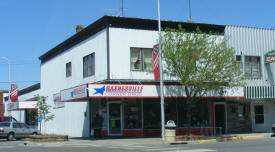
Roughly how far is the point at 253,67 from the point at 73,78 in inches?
602

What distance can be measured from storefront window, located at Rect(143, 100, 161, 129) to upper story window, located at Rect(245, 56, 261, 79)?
28.0ft

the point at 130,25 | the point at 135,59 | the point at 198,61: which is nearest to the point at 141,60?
the point at 135,59

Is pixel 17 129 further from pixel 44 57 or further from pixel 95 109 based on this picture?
pixel 44 57

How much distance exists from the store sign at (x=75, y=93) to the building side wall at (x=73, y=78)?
232 cm

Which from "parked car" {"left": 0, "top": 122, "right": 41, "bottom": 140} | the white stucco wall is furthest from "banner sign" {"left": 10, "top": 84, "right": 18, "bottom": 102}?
the white stucco wall

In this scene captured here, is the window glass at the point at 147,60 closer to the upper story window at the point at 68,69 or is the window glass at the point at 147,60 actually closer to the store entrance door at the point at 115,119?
→ the store entrance door at the point at 115,119

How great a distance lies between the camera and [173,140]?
2323 centimetres

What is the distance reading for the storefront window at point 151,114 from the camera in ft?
92.4

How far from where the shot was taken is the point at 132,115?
1105 inches

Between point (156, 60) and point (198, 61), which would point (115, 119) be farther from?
point (198, 61)

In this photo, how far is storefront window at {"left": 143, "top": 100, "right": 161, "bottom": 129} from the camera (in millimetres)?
28158

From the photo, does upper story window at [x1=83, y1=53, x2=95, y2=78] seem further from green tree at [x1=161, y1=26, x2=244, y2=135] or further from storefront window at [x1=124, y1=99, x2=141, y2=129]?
green tree at [x1=161, y1=26, x2=244, y2=135]

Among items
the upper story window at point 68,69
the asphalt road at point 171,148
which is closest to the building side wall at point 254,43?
the asphalt road at point 171,148

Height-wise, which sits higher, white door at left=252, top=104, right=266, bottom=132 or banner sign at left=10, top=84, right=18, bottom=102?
banner sign at left=10, top=84, right=18, bottom=102
